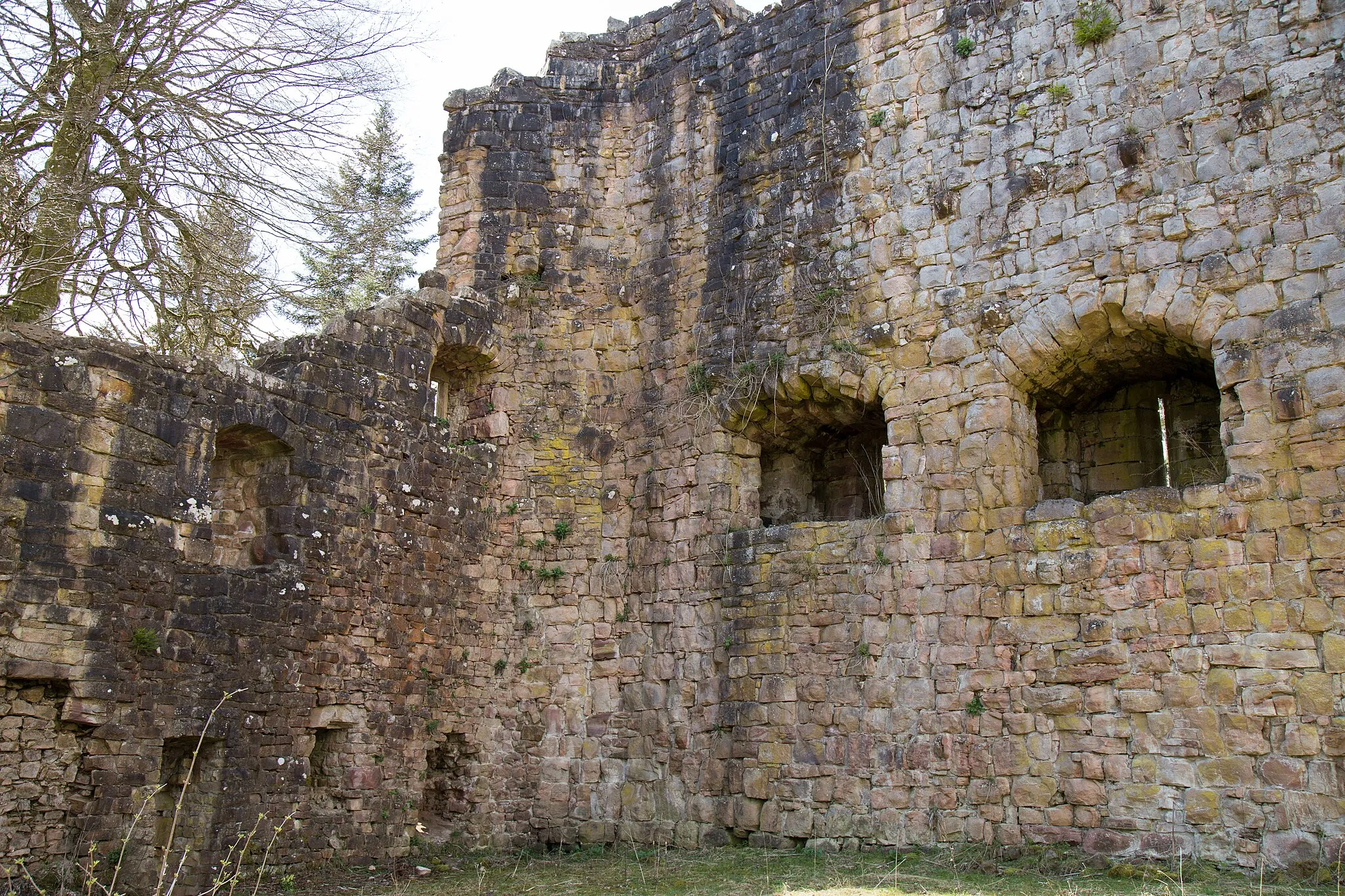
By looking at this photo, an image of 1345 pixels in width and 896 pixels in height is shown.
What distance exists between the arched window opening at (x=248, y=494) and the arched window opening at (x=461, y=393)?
225cm

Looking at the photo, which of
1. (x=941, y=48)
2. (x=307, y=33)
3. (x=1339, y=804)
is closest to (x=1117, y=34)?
(x=941, y=48)

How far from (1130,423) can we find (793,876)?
4.51 m

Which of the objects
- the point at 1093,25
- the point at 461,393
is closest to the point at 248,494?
the point at 461,393

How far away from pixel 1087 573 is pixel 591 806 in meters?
4.71

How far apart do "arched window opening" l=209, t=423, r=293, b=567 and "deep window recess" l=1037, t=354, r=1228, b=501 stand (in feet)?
20.0

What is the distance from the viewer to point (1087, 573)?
8.31 metres

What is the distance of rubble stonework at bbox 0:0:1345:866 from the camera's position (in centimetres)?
755

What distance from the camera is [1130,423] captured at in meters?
9.42

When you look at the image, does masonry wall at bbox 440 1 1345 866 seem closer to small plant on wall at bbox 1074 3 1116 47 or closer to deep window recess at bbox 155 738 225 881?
small plant on wall at bbox 1074 3 1116 47

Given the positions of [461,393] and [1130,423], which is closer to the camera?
[1130,423]

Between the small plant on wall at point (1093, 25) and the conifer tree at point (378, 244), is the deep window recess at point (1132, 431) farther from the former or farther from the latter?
the conifer tree at point (378, 244)

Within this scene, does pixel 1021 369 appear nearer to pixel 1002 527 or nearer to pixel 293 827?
pixel 1002 527

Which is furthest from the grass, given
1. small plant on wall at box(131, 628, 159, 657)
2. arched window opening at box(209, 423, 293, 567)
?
arched window opening at box(209, 423, 293, 567)

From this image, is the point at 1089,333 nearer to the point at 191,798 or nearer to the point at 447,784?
the point at 447,784
